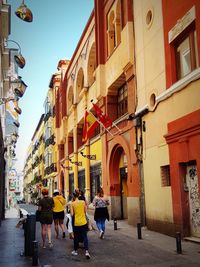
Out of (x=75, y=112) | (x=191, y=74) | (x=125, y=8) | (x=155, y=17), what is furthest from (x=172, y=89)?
(x=75, y=112)

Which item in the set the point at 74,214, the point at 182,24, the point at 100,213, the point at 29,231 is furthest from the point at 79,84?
the point at 29,231

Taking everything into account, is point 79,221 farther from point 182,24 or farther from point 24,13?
point 182,24

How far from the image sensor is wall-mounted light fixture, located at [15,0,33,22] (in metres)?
12.4

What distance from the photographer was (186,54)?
12.9 metres

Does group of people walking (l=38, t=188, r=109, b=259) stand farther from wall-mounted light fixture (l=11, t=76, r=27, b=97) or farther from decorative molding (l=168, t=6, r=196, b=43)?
decorative molding (l=168, t=6, r=196, b=43)

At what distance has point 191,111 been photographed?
11.9m

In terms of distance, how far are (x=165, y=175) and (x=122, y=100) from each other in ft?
26.4

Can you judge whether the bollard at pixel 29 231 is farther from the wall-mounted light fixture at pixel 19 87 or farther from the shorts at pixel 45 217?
the wall-mounted light fixture at pixel 19 87

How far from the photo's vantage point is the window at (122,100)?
21078 mm

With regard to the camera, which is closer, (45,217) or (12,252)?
(12,252)

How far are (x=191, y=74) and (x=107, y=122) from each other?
306 inches

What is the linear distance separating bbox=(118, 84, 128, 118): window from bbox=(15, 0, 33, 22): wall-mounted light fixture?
9.49 m

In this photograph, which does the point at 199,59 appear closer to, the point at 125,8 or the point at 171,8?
the point at 171,8

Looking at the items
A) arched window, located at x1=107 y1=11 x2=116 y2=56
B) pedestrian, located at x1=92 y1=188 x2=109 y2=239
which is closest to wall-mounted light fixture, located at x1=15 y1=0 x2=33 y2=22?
pedestrian, located at x1=92 y1=188 x2=109 y2=239
